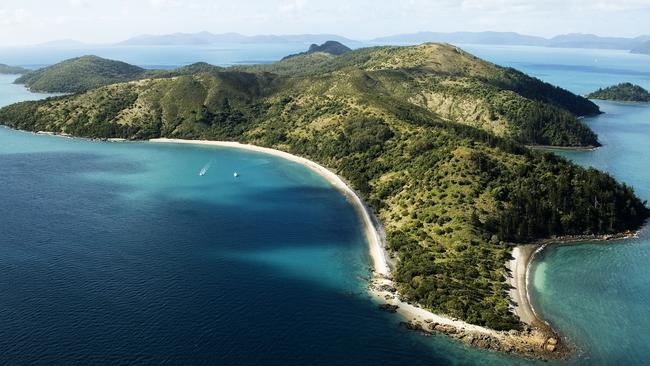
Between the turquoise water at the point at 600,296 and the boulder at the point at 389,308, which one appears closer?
the turquoise water at the point at 600,296

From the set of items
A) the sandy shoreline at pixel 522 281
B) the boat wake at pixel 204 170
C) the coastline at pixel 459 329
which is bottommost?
the coastline at pixel 459 329

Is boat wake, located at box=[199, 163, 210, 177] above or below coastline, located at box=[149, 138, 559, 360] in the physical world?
above

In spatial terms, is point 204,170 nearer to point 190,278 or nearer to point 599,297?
point 190,278

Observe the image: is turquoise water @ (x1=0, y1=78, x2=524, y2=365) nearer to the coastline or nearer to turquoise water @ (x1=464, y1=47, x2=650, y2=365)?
the coastline

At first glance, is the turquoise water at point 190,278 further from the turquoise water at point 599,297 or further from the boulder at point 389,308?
the turquoise water at point 599,297

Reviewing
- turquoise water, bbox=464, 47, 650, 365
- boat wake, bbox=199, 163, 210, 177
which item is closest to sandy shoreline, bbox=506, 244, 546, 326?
turquoise water, bbox=464, 47, 650, 365

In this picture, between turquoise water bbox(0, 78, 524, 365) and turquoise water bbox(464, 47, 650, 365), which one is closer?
turquoise water bbox(0, 78, 524, 365)

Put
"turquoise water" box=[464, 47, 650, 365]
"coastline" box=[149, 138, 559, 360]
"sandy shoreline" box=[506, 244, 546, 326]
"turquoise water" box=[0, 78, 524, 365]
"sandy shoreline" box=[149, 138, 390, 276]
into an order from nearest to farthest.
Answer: "turquoise water" box=[0, 78, 524, 365], "coastline" box=[149, 138, 559, 360], "turquoise water" box=[464, 47, 650, 365], "sandy shoreline" box=[506, 244, 546, 326], "sandy shoreline" box=[149, 138, 390, 276]

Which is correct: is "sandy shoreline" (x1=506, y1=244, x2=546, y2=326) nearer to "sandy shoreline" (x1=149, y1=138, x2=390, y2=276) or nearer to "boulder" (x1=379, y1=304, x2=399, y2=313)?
"boulder" (x1=379, y1=304, x2=399, y2=313)

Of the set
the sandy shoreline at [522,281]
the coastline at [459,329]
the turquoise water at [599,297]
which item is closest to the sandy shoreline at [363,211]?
the coastline at [459,329]

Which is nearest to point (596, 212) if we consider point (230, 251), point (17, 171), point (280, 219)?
point (280, 219)

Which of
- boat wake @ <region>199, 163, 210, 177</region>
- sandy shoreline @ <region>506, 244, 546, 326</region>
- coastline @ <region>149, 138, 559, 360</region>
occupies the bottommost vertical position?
coastline @ <region>149, 138, 559, 360</region>

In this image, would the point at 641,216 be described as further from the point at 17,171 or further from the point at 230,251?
the point at 17,171

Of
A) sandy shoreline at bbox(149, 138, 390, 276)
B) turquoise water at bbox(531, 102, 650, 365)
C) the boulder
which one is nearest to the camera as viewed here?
turquoise water at bbox(531, 102, 650, 365)
